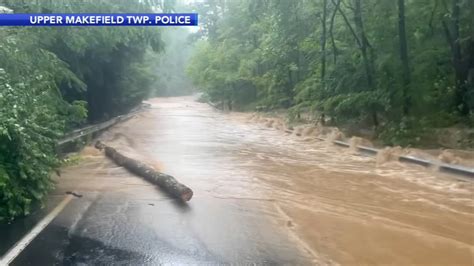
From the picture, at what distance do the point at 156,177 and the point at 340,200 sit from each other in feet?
13.5

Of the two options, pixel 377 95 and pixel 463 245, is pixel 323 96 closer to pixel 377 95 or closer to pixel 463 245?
pixel 377 95

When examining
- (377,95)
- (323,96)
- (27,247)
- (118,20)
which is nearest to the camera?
(27,247)

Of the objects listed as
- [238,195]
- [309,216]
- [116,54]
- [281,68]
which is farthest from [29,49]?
[281,68]

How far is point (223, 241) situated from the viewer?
6.96 m

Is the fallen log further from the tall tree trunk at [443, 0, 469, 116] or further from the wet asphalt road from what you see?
the tall tree trunk at [443, 0, 469, 116]

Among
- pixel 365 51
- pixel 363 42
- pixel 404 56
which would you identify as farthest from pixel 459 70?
pixel 363 42

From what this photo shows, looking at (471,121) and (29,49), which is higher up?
(29,49)

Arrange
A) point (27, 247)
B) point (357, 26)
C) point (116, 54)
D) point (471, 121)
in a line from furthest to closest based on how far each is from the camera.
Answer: point (116, 54) < point (357, 26) < point (471, 121) < point (27, 247)

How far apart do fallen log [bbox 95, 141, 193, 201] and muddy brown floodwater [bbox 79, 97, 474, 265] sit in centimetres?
48

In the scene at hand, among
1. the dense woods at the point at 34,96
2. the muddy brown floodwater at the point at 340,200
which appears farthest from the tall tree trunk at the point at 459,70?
the dense woods at the point at 34,96

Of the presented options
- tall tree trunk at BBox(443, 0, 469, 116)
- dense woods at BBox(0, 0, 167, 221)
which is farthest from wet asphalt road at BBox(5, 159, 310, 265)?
tall tree trunk at BBox(443, 0, 469, 116)

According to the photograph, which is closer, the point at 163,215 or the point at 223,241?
the point at 223,241

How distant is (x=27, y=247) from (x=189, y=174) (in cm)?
647

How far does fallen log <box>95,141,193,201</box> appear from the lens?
9.70 m
